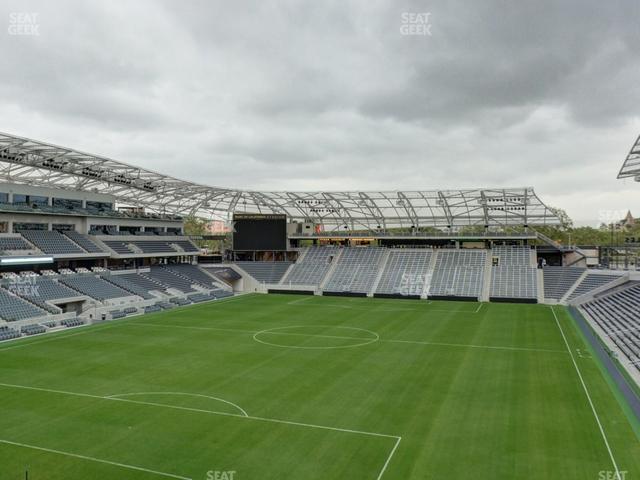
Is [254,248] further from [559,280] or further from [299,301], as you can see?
[559,280]

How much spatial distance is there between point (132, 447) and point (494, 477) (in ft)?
35.2

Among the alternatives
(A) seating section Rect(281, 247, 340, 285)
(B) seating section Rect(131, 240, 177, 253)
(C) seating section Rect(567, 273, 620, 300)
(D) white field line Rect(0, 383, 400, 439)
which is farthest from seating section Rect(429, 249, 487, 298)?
(D) white field line Rect(0, 383, 400, 439)

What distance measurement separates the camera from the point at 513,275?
5434 centimetres

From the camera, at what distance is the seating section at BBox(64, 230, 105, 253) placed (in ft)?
155

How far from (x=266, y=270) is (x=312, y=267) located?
607 cm

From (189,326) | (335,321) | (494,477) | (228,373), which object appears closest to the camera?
(494,477)

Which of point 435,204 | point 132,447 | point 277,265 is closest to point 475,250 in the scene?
point 435,204

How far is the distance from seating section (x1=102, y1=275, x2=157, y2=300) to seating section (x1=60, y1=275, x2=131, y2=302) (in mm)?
865

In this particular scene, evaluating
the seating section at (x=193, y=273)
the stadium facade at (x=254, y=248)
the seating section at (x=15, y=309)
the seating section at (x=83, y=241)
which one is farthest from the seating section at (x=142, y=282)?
the seating section at (x=15, y=309)

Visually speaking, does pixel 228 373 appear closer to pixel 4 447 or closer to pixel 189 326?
pixel 4 447

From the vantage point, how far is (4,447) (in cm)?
1476

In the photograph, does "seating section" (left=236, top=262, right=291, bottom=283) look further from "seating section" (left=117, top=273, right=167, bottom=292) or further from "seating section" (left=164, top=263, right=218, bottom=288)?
"seating section" (left=117, top=273, right=167, bottom=292)

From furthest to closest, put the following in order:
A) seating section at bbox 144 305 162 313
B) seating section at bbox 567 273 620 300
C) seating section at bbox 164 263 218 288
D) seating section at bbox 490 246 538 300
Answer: seating section at bbox 164 263 218 288
seating section at bbox 490 246 538 300
seating section at bbox 567 273 620 300
seating section at bbox 144 305 162 313

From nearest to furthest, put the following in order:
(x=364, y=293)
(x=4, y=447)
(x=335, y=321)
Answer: (x=4, y=447)
(x=335, y=321)
(x=364, y=293)
